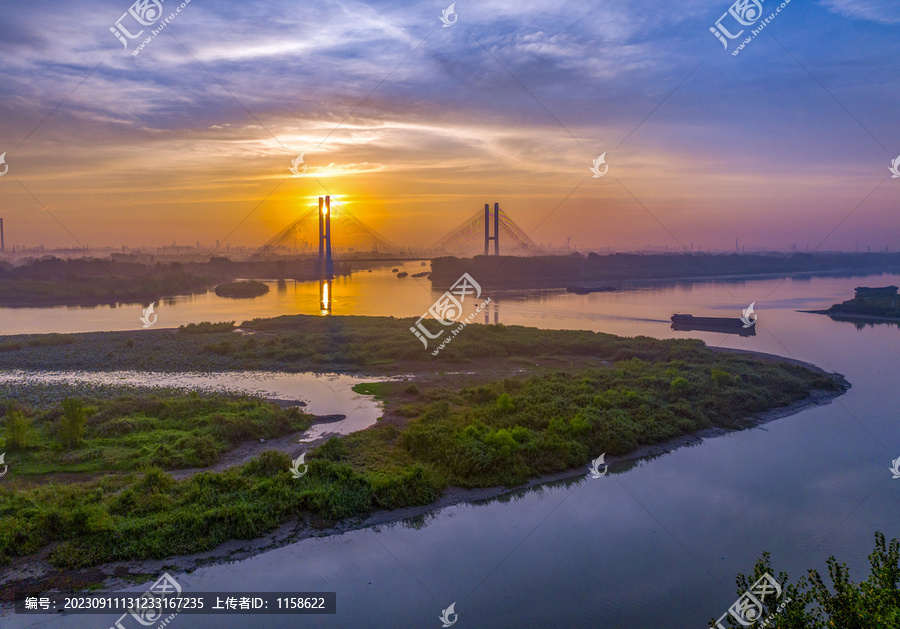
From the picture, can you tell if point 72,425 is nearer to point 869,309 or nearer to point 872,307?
point 869,309

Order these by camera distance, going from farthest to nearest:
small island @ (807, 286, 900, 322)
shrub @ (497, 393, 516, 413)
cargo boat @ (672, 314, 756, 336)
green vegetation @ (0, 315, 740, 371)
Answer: small island @ (807, 286, 900, 322)
cargo boat @ (672, 314, 756, 336)
green vegetation @ (0, 315, 740, 371)
shrub @ (497, 393, 516, 413)

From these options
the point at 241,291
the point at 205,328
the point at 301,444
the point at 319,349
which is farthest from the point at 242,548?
the point at 241,291

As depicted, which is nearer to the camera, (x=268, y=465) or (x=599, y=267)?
(x=268, y=465)

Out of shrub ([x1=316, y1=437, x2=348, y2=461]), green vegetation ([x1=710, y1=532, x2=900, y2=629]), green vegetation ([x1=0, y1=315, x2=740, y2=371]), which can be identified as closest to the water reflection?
green vegetation ([x1=0, y1=315, x2=740, y2=371])

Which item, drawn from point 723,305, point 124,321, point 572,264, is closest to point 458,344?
point 124,321

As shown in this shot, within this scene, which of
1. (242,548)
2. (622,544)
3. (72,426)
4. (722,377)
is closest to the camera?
(242,548)

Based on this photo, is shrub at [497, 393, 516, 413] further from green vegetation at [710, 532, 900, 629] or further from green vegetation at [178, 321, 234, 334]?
green vegetation at [178, 321, 234, 334]

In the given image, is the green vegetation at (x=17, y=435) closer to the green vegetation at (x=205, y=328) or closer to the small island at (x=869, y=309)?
the green vegetation at (x=205, y=328)

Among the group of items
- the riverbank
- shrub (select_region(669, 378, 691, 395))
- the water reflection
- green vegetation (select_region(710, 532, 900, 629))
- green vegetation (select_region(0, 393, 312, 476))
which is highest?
the water reflection

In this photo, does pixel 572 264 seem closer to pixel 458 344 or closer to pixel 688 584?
pixel 458 344
